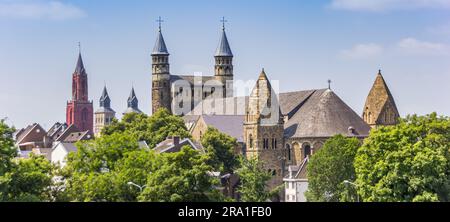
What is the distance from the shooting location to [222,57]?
512 feet

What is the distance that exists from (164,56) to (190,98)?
270 inches

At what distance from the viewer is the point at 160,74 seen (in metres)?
156

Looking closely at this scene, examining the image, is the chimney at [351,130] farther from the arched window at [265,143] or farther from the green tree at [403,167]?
the green tree at [403,167]

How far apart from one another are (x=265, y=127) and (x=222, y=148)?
9566 millimetres

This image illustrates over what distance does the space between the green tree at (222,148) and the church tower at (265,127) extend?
4266mm

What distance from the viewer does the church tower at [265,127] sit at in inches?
4390

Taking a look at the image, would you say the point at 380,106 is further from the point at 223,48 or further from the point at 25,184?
the point at 25,184

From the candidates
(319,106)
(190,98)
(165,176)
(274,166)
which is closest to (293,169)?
(274,166)

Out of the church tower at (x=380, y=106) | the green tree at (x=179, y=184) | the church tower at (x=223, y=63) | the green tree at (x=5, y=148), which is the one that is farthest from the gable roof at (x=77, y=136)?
the green tree at (x=179, y=184)

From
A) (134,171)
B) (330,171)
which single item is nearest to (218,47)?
(330,171)

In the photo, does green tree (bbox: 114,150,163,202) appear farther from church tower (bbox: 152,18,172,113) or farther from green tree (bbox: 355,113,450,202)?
church tower (bbox: 152,18,172,113)

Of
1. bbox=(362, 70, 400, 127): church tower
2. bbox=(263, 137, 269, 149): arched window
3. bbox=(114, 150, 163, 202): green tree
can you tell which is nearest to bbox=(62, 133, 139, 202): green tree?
bbox=(114, 150, 163, 202): green tree
